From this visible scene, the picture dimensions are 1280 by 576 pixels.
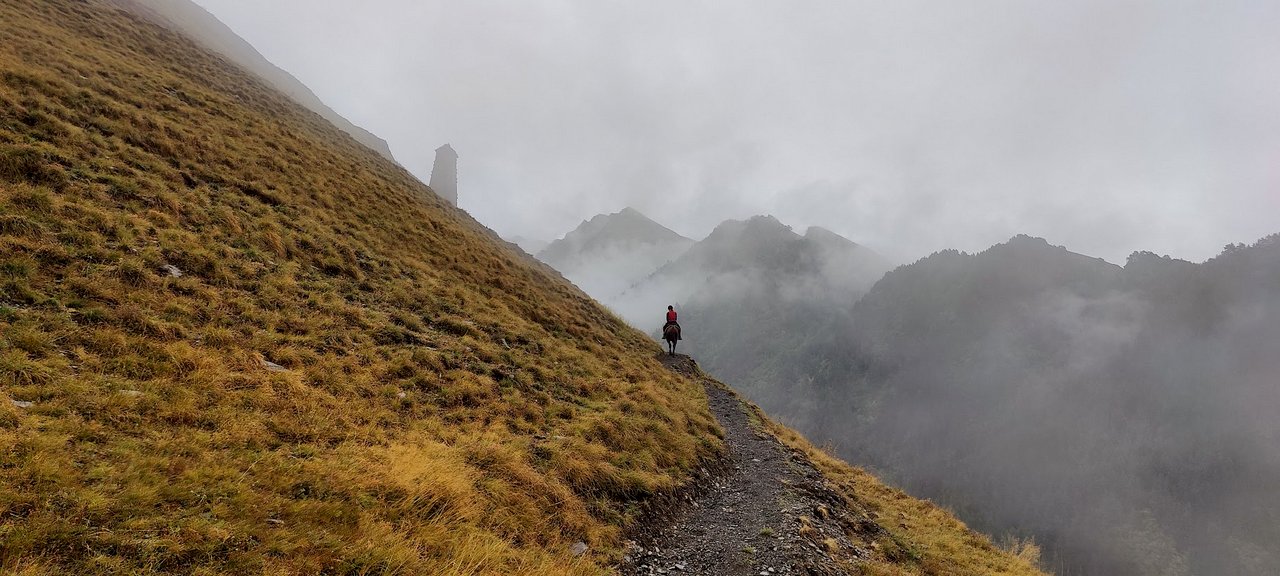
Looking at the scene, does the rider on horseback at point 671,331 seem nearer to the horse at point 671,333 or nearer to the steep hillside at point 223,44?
the horse at point 671,333

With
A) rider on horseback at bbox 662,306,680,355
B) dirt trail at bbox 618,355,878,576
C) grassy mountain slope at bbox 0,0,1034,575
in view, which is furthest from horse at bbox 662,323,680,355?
dirt trail at bbox 618,355,878,576

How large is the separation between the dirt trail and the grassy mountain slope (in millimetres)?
934

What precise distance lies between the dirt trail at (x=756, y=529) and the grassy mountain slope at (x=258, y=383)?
934mm

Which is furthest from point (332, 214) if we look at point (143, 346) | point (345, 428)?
point (345, 428)

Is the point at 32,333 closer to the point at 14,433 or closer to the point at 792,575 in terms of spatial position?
the point at 14,433

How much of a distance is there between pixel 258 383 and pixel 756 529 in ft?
36.8

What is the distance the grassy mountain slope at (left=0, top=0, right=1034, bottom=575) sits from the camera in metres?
6.28

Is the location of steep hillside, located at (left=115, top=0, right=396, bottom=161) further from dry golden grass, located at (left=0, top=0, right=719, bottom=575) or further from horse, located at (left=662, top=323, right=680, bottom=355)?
horse, located at (left=662, top=323, right=680, bottom=355)

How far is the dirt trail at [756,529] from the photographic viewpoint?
392 inches

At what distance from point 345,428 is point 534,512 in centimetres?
410

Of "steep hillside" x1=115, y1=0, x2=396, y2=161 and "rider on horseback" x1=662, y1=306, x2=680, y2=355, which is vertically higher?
"steep hillside" x1=115, y1=0, x2=396, y2=161

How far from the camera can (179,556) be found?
549 cm

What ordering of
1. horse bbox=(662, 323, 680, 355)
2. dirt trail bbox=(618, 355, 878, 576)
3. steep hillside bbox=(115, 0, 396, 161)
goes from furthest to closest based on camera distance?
steep hillside bbox=(115, 0, 396, 161), horse bbox=(662, 323, 680, 355), dirt trail bbox=(618, 355, 878, 576)

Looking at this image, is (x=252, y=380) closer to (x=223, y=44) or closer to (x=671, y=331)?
(x=671, y=331)
